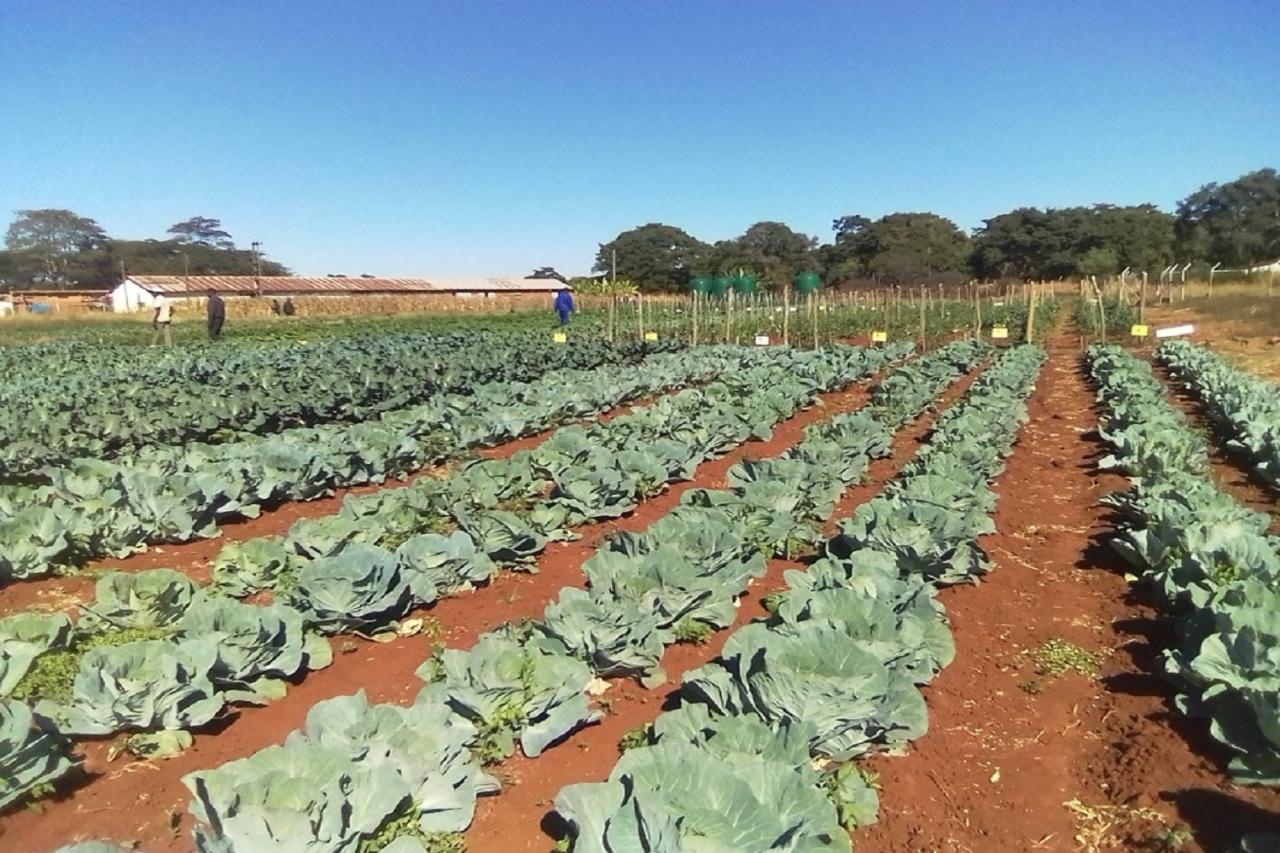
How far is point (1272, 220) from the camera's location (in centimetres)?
6869

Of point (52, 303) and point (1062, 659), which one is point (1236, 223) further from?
point (52, 303)

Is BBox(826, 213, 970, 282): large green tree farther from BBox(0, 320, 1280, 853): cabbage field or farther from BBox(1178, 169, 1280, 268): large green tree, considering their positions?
BBox(0, 320, 1280, 853): cabbage field

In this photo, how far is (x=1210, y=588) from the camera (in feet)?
15.3

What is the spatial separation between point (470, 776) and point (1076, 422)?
12.0 meters

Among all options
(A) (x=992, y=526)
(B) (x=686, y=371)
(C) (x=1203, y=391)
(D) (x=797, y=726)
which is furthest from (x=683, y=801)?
(B) (x=686, y=371)

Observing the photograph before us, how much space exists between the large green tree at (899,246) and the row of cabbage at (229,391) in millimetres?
55734

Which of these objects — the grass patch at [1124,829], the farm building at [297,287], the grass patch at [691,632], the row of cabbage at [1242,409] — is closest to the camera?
the grass patch at [1124,829]

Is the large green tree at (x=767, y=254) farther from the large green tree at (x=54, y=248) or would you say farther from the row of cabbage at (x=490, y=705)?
the large green tree at (x=54, y=248)

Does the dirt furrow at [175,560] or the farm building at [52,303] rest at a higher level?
the farm building at [52,303]

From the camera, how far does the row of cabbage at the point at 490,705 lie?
2.74m

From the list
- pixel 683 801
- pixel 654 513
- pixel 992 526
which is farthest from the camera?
pixel 654 513

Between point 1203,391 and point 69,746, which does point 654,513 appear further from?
point 1203,391

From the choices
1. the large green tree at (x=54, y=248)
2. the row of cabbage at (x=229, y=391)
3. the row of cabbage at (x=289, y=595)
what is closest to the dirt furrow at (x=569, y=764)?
the row of cabbage at (x=289, y=595)

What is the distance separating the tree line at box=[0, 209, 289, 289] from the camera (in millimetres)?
96375
